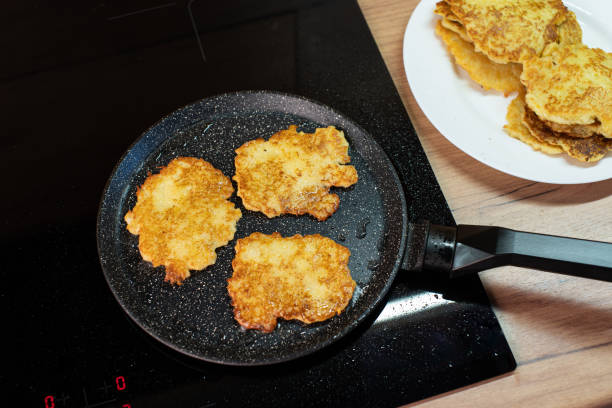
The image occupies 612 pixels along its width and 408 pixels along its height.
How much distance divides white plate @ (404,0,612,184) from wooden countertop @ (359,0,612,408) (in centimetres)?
7

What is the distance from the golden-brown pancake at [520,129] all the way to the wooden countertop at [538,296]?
0.28 feet

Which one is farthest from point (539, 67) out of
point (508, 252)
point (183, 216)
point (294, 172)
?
point (183, 216)

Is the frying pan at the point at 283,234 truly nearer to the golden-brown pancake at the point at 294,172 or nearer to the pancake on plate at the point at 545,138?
the golden-brown pancake at the point at 294,172

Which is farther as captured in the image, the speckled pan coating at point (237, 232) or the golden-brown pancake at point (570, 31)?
the golden-brown pancake at point (570, 31)

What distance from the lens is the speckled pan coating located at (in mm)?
858

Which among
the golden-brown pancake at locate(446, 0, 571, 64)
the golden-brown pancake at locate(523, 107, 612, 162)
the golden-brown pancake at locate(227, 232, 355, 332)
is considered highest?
the golden-brown pancake at locate(446, 0, 571, 64)

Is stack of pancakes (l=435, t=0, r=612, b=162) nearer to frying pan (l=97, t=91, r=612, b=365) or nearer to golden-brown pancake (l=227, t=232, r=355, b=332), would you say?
frying pan (l=97, t=91, r=612, b=365)

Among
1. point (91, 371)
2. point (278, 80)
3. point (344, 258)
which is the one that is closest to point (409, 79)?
point (278, 80)

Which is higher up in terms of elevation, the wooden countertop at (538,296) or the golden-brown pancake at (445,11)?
the golden-brown pancake at (445,11)

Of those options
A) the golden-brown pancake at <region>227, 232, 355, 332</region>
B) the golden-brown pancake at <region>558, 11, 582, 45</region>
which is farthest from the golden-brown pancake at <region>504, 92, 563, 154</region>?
the golden-brown pancake at <region>227, 232, 355, 332</region>

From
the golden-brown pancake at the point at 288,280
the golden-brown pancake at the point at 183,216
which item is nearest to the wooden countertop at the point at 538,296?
the golden-brown pancake at the point at 288,280

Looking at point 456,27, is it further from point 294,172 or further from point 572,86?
point 294,172

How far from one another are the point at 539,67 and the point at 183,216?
0.80 meters

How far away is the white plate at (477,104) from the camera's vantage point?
96cm
